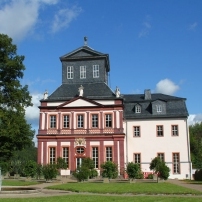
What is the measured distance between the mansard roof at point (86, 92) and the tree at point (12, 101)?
42.3ft

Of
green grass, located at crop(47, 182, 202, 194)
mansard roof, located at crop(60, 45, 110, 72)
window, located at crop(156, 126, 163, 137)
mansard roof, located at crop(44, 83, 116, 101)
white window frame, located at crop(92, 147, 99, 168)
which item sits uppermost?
mansard roof, located at crop(60, 45, 110, 72)

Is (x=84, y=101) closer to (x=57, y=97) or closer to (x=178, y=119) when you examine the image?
(x=57, y=97)

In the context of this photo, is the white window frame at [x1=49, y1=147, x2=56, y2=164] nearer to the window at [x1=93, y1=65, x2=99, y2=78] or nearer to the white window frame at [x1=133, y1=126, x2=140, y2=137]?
the white window frame at [x1=133, y1=126, x2=140, y2=137]

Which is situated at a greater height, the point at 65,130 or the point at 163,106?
the point at 163,106

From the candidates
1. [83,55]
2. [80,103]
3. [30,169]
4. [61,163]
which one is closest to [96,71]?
[83,55]

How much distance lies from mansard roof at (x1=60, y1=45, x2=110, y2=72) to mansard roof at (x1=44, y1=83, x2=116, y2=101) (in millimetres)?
4011

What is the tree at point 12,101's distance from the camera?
92.4 ft

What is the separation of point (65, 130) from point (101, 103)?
18.4 ft

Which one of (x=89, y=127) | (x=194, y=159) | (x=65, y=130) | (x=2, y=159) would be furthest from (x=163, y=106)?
(x=194, y=159)

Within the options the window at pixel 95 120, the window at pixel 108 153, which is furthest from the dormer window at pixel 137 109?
the window at pixel 108 153

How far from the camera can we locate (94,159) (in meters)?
40.3

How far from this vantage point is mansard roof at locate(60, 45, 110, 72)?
4616cm

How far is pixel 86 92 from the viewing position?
4306 centimetres

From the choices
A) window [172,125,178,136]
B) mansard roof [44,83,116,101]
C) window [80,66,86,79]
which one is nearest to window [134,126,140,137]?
window [172,125,178,136]
